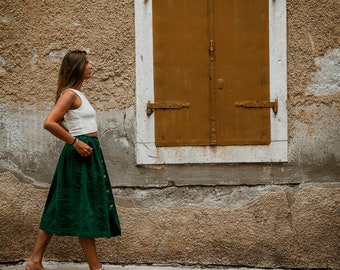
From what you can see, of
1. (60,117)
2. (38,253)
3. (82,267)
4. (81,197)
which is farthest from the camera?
(82,267)

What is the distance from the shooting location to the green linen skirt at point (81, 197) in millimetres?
4039

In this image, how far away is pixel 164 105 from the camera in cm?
485

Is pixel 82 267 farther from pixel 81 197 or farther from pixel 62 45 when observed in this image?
pixel 62 45

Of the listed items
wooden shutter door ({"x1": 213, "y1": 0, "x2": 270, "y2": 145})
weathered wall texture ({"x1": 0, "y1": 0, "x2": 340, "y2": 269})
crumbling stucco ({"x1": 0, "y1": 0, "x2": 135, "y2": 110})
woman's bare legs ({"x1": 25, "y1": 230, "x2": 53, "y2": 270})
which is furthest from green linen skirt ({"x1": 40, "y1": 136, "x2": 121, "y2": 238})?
wooden shutter door ({"x1": 213, "y1": 0, "x2": 270, "y2": 145})

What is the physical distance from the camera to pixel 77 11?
4.84 metres

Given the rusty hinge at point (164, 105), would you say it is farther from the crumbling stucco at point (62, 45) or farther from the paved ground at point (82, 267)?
the paved ground at point (82, 267)

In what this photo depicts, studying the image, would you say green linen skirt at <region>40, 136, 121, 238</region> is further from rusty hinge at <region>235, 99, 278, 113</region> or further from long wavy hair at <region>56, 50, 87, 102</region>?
rusty hinge at <region>235, 99, 278, 113</region>

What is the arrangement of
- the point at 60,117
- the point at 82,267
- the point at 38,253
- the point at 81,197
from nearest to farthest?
the point at 60,117
the point at 81,197
the point at 38,253
the point at 82,267

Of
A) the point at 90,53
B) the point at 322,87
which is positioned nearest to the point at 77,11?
the point at 90,53

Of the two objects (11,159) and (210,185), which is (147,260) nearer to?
(210,185)

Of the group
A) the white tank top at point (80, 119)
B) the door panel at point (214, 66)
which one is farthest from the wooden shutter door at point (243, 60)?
the white tank top at point (80, 119)

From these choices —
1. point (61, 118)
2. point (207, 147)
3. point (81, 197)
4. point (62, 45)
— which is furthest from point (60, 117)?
point (207, 147)

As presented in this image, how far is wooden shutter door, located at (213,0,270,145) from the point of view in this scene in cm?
483

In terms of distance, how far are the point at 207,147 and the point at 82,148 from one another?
1.27m
